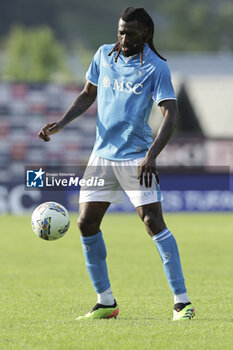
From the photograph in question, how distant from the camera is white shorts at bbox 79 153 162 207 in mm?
6555

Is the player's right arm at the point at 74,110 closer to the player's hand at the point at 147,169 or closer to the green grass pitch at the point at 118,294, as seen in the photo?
the player's hand at the point at 147,169

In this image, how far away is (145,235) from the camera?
16.7 meters

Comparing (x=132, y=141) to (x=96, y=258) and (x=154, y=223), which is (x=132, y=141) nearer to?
(x=154, y=223)

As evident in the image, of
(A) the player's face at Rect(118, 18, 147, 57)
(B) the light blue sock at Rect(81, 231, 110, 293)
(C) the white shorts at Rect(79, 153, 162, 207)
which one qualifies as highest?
(A) the player's face at Rect(118, 18, 147, 57)

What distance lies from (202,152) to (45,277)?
613 inches

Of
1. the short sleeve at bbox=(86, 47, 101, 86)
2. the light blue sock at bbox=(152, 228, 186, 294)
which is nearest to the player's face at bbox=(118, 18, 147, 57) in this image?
A: the short sleeve at bbox=(86, 47, 101, 86)

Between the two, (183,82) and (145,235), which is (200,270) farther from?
(183,82)

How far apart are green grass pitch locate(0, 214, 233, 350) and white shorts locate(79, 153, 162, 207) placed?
96 cm

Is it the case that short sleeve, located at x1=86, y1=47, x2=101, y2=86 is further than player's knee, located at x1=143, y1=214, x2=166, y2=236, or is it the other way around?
short sleeve, located at x1=86, y1=47, x2=101, y2=86

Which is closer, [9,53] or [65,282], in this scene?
[65,282]

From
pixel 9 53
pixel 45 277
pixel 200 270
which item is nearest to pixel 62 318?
pixel 45 277

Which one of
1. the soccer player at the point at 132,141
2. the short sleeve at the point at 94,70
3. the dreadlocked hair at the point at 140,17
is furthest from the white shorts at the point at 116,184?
the dreadlocked hair at the point at 140,17

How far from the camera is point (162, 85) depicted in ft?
21.3

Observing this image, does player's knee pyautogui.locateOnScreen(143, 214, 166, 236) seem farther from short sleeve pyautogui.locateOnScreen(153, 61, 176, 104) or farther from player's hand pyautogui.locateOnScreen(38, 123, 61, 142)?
player's hand pyautogui.locateOnScreen(38, 123, 61, 142)
